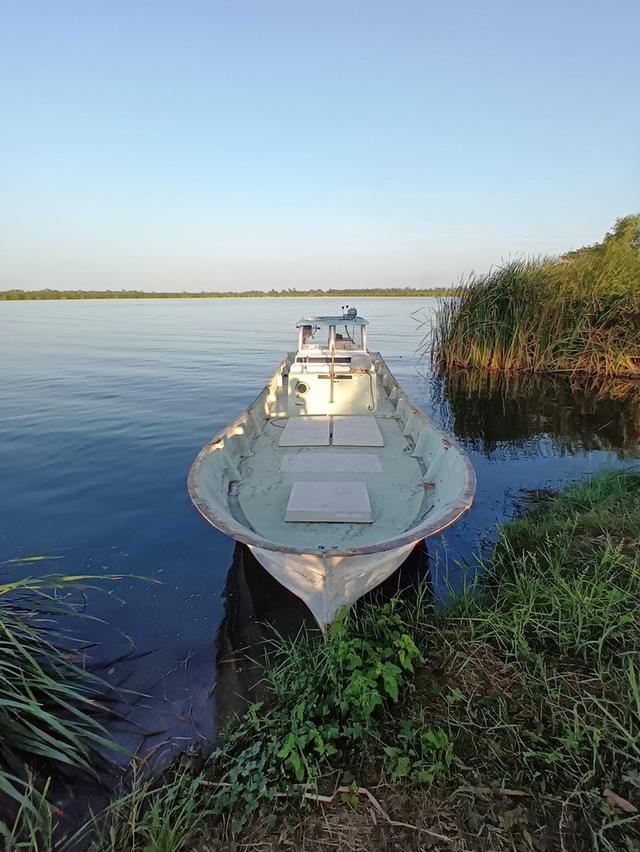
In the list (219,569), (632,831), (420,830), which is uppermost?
(632,831)

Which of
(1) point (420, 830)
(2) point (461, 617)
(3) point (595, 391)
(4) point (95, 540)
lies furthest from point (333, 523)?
(3) point (595, 391)

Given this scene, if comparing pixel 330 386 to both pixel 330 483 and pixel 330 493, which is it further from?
pixel 330 493

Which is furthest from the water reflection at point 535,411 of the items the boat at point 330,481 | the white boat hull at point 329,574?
the white boat hull at point 329,574

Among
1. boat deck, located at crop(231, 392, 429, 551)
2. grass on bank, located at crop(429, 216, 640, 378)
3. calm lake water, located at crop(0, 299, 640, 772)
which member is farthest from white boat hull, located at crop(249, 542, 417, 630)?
grass on bank, located at crop(429, 216, 640, 378)

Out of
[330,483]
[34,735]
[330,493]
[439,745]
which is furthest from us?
[330,483]

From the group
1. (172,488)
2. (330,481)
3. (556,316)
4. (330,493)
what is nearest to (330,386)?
(330,481)

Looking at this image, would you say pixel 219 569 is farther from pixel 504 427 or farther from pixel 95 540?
pixel 504 427

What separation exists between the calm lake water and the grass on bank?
3.46ft

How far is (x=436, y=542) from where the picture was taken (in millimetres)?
6383

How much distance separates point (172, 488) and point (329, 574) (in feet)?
18.0

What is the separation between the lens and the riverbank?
2260 mm

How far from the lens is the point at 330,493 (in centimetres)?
538

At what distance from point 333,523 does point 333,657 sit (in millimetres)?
1871

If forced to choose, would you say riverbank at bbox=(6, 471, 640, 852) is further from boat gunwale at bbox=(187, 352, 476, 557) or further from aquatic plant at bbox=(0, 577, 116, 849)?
boat gunwale at bbox=(187, 352, 476, 557)
